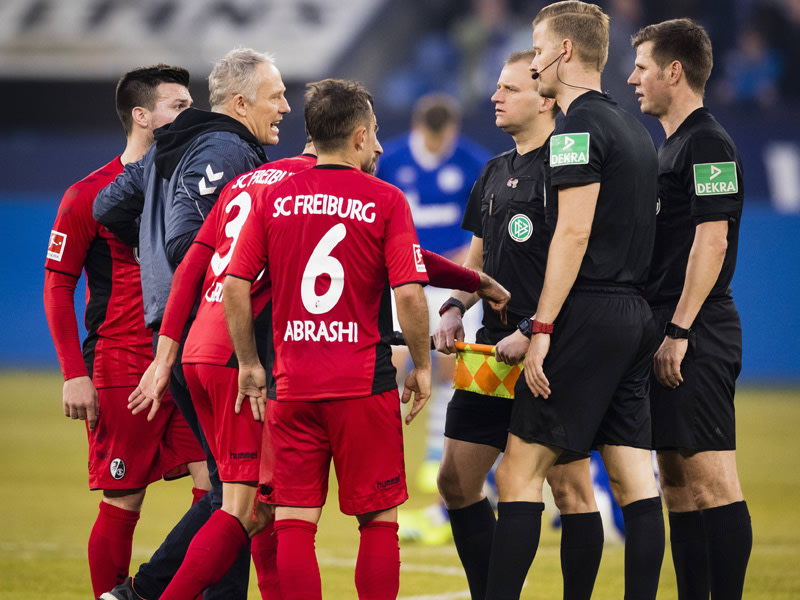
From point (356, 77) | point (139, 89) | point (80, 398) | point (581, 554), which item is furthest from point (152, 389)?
point (356, 77)

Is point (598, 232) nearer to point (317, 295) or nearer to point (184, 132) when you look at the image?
point (317, 295)

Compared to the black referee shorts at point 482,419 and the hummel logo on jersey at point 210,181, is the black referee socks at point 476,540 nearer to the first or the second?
the black referee shorts at point 482,419

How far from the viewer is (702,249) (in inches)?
148

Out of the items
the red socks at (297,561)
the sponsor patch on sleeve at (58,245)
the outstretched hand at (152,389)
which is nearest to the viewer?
the red socks at (297,561)

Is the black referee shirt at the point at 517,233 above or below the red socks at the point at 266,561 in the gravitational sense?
above

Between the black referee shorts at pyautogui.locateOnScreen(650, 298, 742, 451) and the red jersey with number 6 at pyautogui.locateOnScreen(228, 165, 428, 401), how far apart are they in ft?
3.61

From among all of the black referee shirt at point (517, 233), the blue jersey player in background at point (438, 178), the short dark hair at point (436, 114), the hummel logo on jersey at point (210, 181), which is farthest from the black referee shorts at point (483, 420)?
the short dark hair at point (436, 114)

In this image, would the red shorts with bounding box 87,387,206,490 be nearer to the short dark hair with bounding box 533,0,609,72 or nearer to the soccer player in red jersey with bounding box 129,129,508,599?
the soccer player in red jersey with bounding box 129,129,508,599

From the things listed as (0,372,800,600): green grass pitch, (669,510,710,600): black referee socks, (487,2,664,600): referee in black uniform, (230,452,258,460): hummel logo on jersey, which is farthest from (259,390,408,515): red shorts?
(0,372,800,600): green grass pitch

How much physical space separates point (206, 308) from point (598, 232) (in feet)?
4.54

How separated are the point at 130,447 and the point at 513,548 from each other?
64.8 inches

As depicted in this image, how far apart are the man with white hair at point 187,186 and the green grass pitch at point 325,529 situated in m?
1.10

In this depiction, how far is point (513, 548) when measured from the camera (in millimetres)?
3551

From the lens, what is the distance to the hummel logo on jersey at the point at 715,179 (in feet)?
12.5
